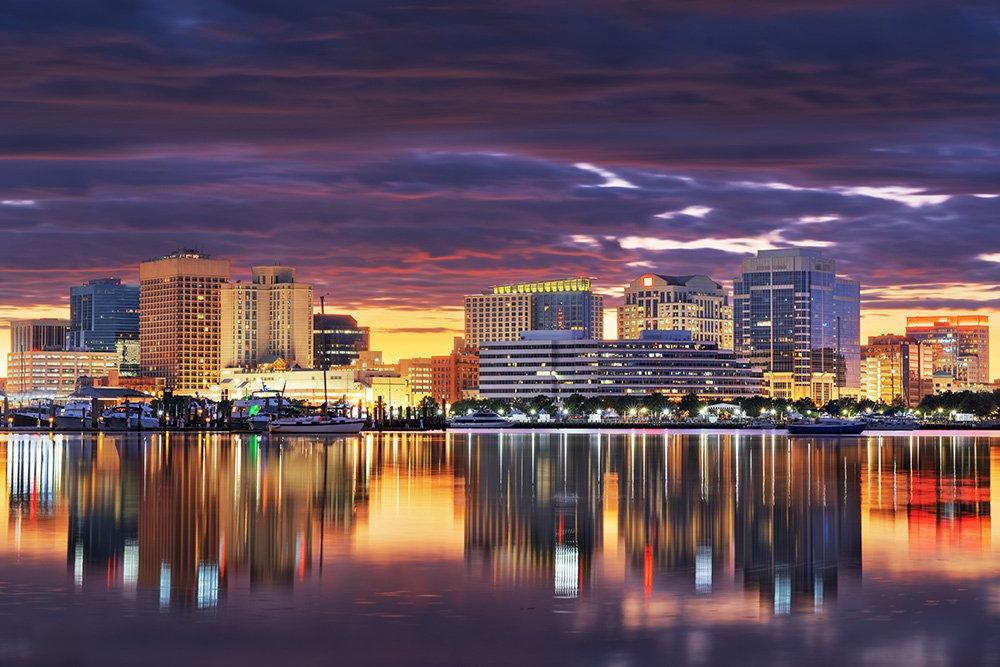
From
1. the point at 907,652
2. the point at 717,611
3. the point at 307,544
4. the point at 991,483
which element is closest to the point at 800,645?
the point at 907,652

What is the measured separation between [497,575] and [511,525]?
12.3 meters

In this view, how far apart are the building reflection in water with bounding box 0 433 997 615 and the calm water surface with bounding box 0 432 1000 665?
140 millimetres

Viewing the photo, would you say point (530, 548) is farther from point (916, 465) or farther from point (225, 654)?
point (916, 465)

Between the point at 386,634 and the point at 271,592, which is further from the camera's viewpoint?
the point at 271,592

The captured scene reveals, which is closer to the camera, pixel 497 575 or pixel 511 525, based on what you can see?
pixel 497 575

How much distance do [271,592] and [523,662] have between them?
874 centimetres

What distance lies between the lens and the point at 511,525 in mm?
45688

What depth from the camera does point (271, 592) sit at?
30266mm

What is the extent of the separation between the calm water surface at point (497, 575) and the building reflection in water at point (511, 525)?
0.14 m

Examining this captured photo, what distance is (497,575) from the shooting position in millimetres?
33375

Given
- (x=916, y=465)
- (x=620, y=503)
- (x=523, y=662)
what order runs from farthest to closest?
(x=916, y=465), (x=620, y=503), (x=523, y=662)

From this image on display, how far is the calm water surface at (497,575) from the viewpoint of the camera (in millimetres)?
24422

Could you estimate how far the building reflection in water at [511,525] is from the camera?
32.8 m

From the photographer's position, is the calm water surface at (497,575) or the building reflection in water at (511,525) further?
the building reflection in water at (511,525)
